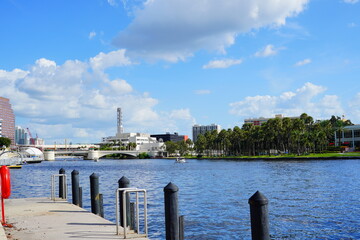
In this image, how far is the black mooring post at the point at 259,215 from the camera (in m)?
8.76

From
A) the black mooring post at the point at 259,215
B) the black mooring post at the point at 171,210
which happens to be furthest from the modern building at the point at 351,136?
the black mooring post at the point at 259,215

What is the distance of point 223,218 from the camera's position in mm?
24359

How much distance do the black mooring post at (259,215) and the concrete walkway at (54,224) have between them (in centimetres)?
467

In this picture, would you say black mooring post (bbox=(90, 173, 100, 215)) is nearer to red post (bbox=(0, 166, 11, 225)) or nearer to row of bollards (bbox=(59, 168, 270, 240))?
row of bollards (bbox=(59, 168, 270, 240))

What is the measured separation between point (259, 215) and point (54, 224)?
8.42 metres

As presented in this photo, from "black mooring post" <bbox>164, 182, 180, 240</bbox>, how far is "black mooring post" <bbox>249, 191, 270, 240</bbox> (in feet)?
10.0

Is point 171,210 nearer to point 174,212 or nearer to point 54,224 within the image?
point 174,212

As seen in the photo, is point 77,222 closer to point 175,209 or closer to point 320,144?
point 175,209

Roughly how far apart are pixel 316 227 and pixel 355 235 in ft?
7.83

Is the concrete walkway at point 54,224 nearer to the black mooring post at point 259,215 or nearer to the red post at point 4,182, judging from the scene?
the red post at point 4,182

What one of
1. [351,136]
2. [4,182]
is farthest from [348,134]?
[4,182]

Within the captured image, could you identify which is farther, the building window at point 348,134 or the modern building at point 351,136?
the building window at point 348,134

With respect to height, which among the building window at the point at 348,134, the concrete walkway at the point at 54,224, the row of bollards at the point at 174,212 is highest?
the building window at the point at 348,134

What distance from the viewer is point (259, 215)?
28.9 feet
